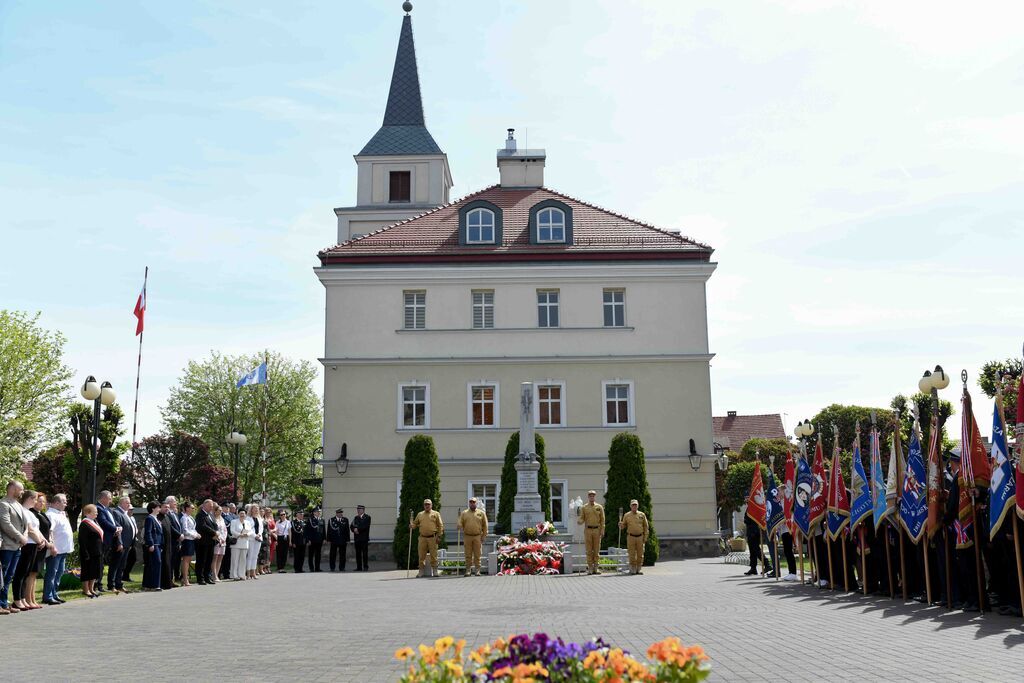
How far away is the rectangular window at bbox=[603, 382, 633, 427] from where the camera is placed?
3516cm

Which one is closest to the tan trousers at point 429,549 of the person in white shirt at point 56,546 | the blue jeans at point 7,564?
the person in white shirt at point 56,546

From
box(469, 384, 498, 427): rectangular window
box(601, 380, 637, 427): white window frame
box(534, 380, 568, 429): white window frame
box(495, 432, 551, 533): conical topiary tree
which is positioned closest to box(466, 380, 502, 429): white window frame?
box(469, 384, 498, 427): rectangular window

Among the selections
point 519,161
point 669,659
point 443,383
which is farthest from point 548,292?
point 669,659

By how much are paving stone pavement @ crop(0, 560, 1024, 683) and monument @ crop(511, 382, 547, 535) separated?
7508mm

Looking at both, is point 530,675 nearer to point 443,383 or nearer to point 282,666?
point 282,666

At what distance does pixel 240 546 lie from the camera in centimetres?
2414

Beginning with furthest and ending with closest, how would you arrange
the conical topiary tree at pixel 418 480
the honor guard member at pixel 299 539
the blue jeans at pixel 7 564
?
the conical topiary tree at pixel 418 480 < the honor guard member at pixel 299 539 < the blue jeans at pixel 7 564

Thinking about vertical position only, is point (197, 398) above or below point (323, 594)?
above

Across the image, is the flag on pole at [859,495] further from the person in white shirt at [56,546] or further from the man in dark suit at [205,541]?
the man in dark suit at [205,541]

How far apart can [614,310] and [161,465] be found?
82.0 feet

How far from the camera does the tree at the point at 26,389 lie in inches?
1746

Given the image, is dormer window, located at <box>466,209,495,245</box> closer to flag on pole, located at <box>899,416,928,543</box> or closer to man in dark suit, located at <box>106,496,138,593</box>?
man in dark suit, located at <box>106,496,138,593</box>

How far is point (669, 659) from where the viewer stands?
14.8 ft

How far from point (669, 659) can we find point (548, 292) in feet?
105
